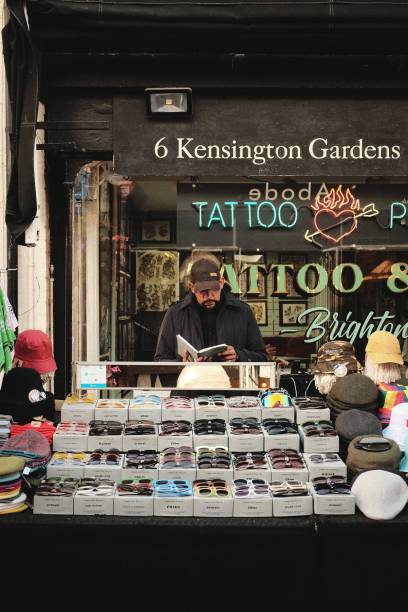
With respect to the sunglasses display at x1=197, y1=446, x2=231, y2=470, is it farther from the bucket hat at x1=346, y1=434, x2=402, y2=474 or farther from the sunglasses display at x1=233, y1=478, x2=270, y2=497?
the bucket hat at x1=346, y1=434, x2=402, y2=474

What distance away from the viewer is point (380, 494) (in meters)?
3.20

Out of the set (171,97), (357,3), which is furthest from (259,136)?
(357,3)

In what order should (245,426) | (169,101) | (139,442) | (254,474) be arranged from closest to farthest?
(254,474), (139,442), (245,426), (169,101)

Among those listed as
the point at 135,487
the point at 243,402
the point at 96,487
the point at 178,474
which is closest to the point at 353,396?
the point at 243,402

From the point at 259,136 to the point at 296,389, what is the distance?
2210mm

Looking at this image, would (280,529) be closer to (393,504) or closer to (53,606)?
(393,504)

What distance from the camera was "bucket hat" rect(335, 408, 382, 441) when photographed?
12.1 feet

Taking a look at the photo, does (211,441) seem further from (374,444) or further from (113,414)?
(374,444)

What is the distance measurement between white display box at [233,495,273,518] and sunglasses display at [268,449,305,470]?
0.25 metres

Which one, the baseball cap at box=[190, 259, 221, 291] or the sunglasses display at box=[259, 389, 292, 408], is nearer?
the sunglasses display at box=[259, 389, 292, 408]

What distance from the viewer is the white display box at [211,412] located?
12.5 ft

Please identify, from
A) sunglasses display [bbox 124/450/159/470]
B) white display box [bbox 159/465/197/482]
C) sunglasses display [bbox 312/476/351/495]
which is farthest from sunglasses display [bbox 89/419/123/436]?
sunglasses display [bbox 312/476/351/495]

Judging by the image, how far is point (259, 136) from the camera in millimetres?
5922

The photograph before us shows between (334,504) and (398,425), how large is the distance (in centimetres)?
72
